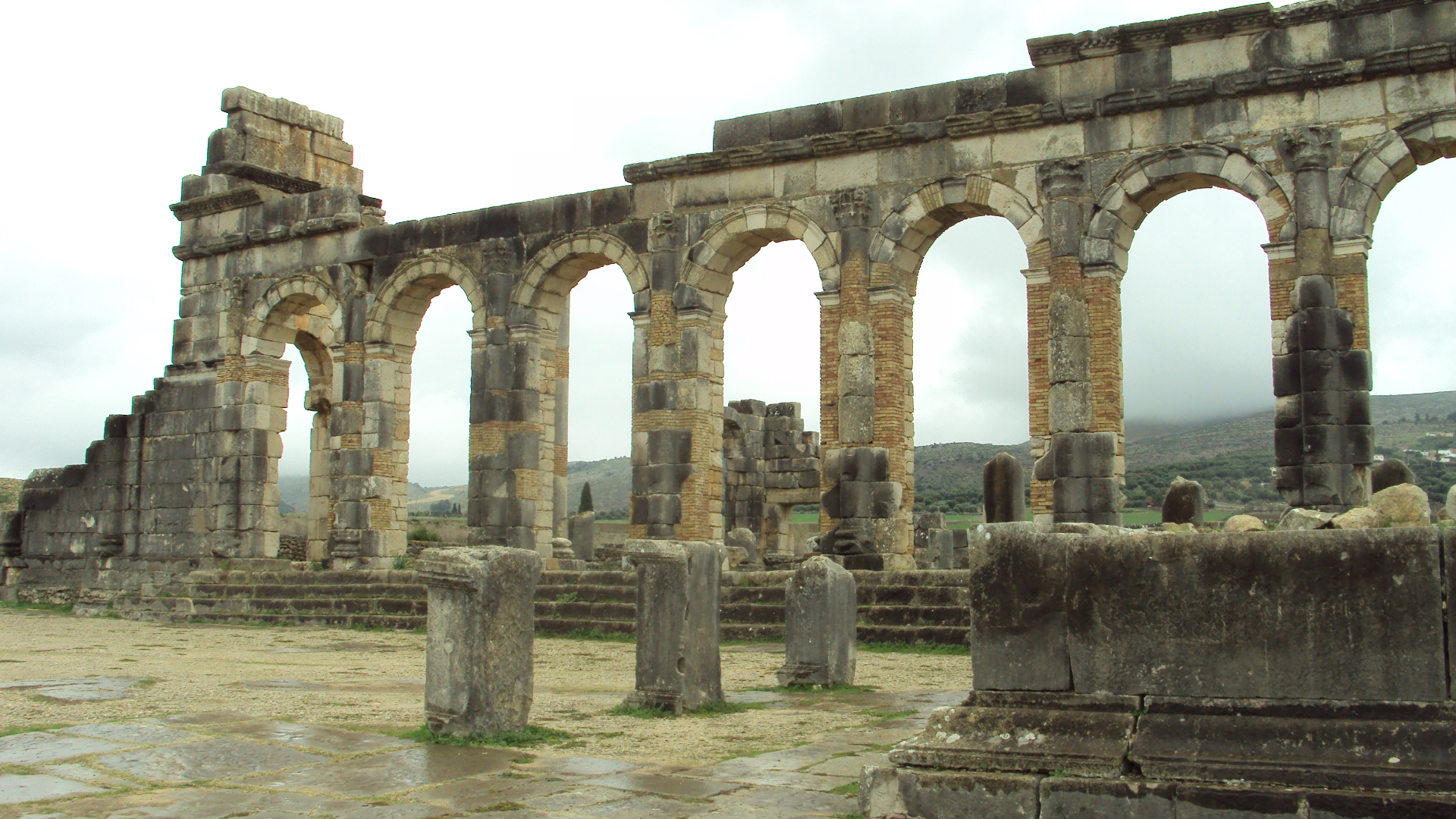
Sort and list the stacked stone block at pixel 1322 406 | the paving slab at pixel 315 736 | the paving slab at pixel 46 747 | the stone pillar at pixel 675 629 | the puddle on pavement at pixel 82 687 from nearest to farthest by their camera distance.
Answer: the paving slab at pixel 46 747 → the paving slab at pixel 315 736 → the stone pillar at pixel 675 629 → the puddle on pavement at pixel 82 687 → the stacked stone block at pixel 1322 406

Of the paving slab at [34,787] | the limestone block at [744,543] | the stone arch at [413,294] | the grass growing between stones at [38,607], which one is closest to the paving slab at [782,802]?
the paving slab at [34,787]

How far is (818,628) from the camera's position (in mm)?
9734

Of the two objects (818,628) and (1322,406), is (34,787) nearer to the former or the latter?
(818,628)

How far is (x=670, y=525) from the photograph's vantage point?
57.8 feet

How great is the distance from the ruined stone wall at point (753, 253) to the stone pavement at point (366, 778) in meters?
9.13

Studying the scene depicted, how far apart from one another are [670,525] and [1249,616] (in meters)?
13.4

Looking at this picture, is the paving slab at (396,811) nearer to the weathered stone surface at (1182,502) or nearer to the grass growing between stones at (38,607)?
the weathered stone surface at (1182,502)

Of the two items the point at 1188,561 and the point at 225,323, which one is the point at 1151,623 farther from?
the point at 225,323

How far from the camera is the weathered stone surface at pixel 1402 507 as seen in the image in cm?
512

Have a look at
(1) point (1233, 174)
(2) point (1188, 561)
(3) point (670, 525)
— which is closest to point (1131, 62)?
(1) point (1233, 174)

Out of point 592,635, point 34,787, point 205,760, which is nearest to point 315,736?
point 205,760

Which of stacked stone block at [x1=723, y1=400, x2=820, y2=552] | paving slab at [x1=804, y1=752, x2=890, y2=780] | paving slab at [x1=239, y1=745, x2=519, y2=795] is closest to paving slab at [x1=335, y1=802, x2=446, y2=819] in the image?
paving slab at [x1=239, y1=745, x2=519, y2=795]

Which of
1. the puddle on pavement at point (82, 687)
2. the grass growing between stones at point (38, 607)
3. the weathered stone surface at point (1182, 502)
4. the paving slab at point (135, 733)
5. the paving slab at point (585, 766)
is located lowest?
the grass growing between stones at point (38, 607)

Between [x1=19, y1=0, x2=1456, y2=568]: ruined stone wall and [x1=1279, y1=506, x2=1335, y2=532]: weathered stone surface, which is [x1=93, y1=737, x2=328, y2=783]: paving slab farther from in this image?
[x1=19, y1=0, x2=1456, y2=568]: ruined stone wall
